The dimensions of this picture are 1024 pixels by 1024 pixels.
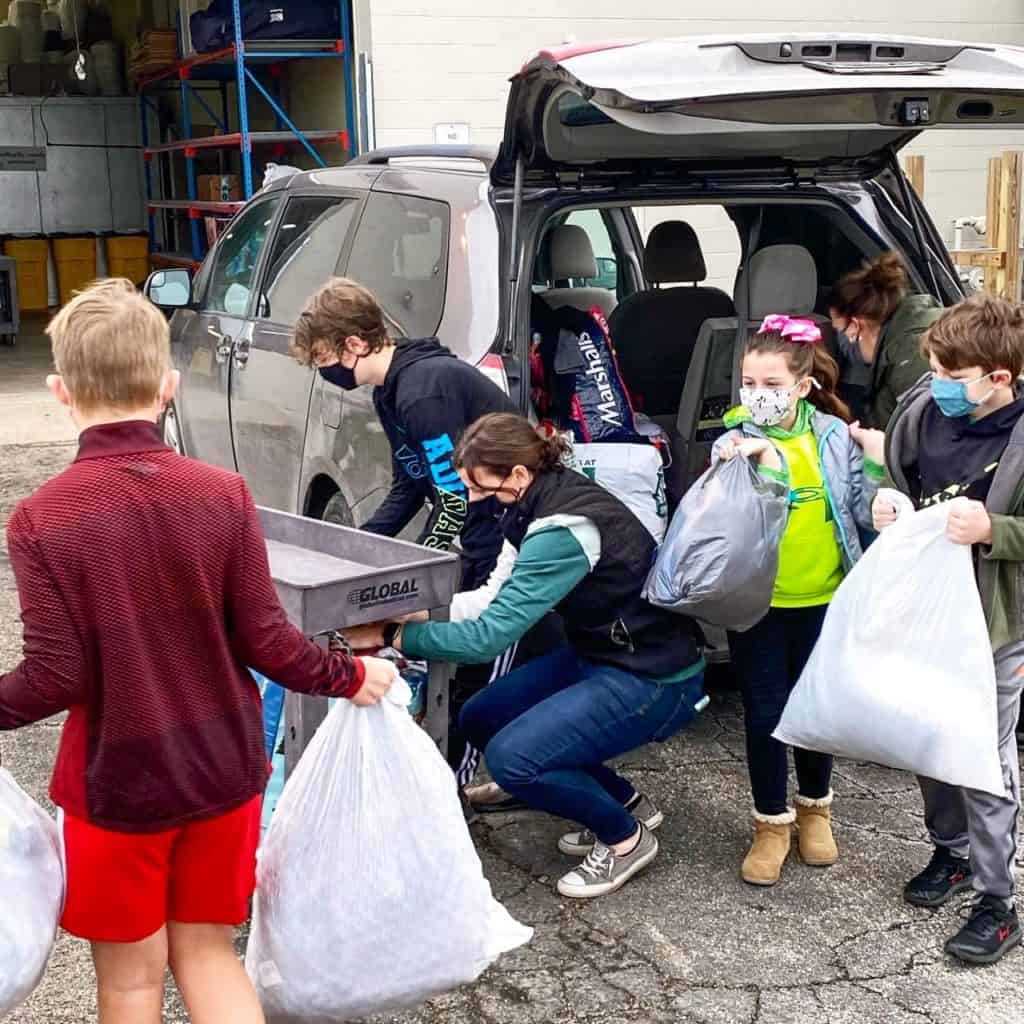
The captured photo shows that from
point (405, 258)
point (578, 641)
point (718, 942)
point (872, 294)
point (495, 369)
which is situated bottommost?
point (718, 942)

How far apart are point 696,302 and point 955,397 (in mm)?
2037

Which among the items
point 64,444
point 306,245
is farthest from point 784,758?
point 64,444

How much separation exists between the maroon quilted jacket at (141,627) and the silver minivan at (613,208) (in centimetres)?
156

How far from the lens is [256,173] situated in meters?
14.8

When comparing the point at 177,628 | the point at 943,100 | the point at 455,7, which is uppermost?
the point at 455,7

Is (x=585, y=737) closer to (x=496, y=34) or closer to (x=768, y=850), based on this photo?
(x=768, y=850)

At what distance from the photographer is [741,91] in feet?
11.4

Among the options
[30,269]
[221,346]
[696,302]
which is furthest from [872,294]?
[30,269]

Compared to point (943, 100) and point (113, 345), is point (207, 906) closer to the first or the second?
point (113, 345)

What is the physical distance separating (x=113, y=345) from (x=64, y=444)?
8366 mm

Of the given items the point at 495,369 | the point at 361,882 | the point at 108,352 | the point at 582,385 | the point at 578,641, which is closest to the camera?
the point at 108,352

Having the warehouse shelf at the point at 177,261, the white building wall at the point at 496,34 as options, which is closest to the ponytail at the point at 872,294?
the white building wall at the point at 496,34

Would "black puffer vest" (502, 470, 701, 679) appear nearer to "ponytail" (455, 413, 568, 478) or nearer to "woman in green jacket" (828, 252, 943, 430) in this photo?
"ponytail" (455, 413, 568, 478)

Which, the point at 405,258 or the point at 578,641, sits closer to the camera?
the point at 578,641
